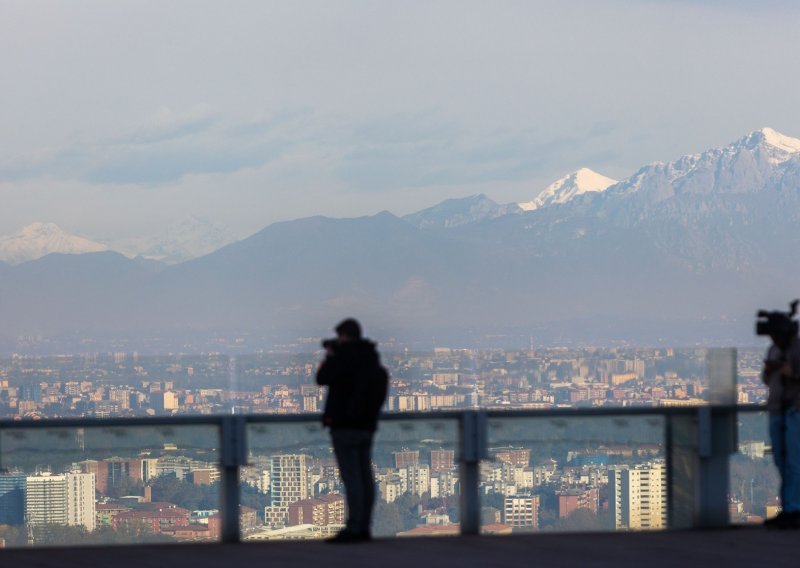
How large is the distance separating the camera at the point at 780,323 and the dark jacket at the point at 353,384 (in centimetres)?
344

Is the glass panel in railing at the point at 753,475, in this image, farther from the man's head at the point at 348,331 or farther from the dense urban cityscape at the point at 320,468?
the man's head at the point at 348,331

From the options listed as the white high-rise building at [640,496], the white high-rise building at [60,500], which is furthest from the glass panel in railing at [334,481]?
the white high-rise building at [640,496]

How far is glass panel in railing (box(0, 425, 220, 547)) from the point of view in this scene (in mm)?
11664

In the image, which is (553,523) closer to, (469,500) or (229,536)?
(469,500)

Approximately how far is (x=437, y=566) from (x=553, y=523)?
220 cm

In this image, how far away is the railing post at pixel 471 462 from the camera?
12.3 metres

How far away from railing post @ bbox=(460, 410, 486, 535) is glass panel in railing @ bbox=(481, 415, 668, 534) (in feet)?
0.23

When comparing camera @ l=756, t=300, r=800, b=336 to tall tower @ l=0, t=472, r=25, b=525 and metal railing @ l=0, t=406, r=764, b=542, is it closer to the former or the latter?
metal railing @ l=0, t=406, r=764, b=542

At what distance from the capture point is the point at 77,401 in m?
20.7

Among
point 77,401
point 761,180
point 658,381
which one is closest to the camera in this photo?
point 658,381

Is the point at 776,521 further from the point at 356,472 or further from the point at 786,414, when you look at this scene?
the point at 356,472

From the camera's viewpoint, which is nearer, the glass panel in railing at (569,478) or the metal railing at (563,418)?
the metal railing at (563,418)

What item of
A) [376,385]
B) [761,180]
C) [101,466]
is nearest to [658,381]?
[376,385]

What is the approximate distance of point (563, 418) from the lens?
41.0 feet
